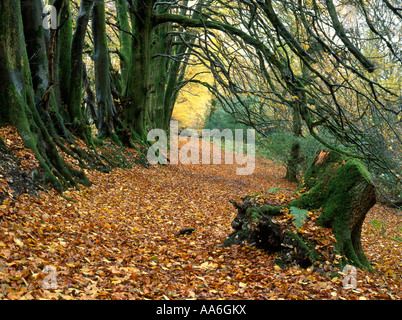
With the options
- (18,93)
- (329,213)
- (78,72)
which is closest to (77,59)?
(78,72)

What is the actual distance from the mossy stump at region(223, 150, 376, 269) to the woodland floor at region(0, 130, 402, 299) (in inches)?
7.9

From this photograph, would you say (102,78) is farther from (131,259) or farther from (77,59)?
(131,259)

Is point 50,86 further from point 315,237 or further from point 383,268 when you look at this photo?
point 383,268

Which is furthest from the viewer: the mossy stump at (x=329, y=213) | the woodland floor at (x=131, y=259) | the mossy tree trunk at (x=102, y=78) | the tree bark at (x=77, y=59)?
the mossy tree trunk at (x=102, y=78)

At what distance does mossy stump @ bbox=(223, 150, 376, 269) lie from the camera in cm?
402

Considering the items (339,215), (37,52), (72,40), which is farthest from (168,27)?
(339,215)

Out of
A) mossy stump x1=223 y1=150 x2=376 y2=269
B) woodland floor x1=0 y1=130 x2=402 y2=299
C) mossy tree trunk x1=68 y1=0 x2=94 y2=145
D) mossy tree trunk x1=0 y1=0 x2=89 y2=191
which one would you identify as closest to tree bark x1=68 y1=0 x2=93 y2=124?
mossy tree trunk x1=68 y1=0 x2=94 y2=145

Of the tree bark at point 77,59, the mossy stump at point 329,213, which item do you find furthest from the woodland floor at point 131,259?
the tree bark at point 77,59

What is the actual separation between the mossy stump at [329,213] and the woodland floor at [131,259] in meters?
0.20

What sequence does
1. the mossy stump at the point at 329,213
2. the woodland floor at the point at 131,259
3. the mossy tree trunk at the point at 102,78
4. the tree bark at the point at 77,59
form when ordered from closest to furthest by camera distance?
the woodland floor at the point at 131,259 < the mossy stump at the point at 329,213 < the tree bark at the point at 77,59 < the mossy tree trunk at the point at 102,78

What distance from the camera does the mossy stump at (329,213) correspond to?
158 inches

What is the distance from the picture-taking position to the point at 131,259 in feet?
13.4

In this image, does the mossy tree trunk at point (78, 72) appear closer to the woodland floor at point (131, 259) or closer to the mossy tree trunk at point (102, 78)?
the mossy tree trunk at point (102, 78)

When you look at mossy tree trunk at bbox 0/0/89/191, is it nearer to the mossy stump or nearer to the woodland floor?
the woodland floor
